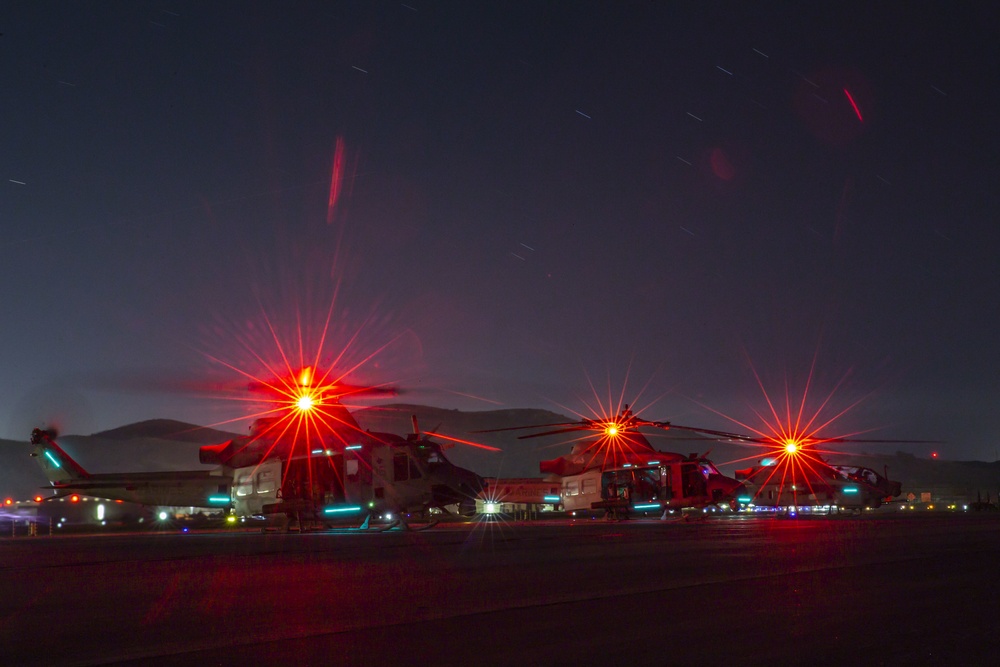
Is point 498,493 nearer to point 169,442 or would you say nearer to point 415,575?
point 415,575

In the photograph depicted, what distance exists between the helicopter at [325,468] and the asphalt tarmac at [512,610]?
49.8ft

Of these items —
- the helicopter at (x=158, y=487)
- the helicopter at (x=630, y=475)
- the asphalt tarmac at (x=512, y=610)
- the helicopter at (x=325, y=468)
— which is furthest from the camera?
the helicopter at (x=630, y=475)

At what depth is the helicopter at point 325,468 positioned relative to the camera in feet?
90.4

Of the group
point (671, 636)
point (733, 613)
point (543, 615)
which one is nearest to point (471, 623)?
point (543, 615)

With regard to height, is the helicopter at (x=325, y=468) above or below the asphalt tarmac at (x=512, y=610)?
above

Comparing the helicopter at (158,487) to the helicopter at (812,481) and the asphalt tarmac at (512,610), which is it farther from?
the helicopter at (812,481)

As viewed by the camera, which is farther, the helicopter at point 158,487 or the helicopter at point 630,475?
the helicopter at point 630,475

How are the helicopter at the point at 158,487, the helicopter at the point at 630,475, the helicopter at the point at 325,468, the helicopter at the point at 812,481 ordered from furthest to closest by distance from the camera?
the helicopter at the point at 812,481 < the helicopter at the point at 630,475 < the helicopter at the point at 158,487 < the helicopter at the point at 325,468

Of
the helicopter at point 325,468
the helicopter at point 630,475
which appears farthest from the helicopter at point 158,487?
the helicopter at point 630,475

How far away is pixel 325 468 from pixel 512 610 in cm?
2265

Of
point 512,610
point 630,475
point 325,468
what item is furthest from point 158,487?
point 512,610

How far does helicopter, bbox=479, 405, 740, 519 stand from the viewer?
36.9m

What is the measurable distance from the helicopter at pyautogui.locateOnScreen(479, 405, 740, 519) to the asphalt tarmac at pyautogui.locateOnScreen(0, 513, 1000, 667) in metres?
24.6

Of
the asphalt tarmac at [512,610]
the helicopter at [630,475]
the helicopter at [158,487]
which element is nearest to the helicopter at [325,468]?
the helicopter at [158,487]
